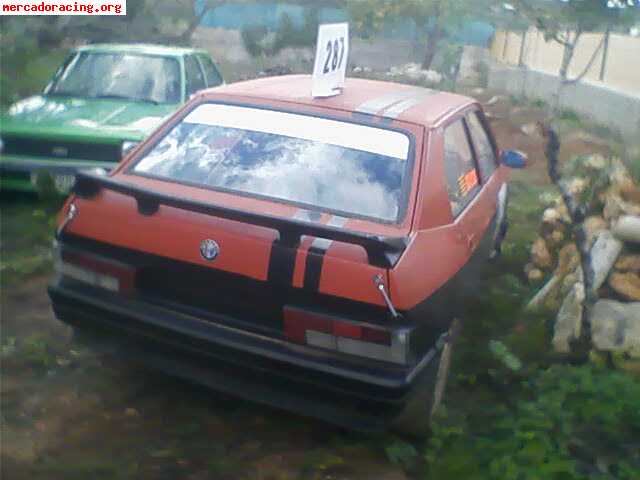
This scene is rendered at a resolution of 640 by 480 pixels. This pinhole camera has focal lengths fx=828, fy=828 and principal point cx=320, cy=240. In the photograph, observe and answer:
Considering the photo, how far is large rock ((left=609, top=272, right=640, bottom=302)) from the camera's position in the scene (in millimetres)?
4770

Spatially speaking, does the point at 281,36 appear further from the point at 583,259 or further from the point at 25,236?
the point at 583,259

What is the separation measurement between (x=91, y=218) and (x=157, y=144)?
2.06ft

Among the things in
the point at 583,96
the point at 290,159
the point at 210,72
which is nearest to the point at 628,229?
the point at 290,159

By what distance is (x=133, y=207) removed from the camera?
3.53 meters

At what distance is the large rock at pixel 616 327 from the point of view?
14.4ft

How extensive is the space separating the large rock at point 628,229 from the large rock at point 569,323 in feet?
1.38

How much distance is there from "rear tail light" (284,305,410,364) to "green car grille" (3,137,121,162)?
11.5 ft

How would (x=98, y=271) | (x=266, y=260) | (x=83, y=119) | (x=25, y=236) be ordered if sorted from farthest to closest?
(x=83, y=119)
(x=25, y=236)
(x=98, y=271)
(x=266, y=260)

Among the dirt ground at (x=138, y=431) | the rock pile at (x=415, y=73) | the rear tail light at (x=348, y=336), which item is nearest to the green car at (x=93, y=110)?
the dirt ground at (x=138, y=431)

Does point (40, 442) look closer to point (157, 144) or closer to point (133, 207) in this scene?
point (133, 207)

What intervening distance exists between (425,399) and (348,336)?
0.63 meters

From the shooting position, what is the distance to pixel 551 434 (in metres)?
3.72

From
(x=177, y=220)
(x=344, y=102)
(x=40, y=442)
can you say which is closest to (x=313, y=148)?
(x=344, y=102)

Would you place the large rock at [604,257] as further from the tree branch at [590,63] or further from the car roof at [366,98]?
the tree branch at [590,63]
